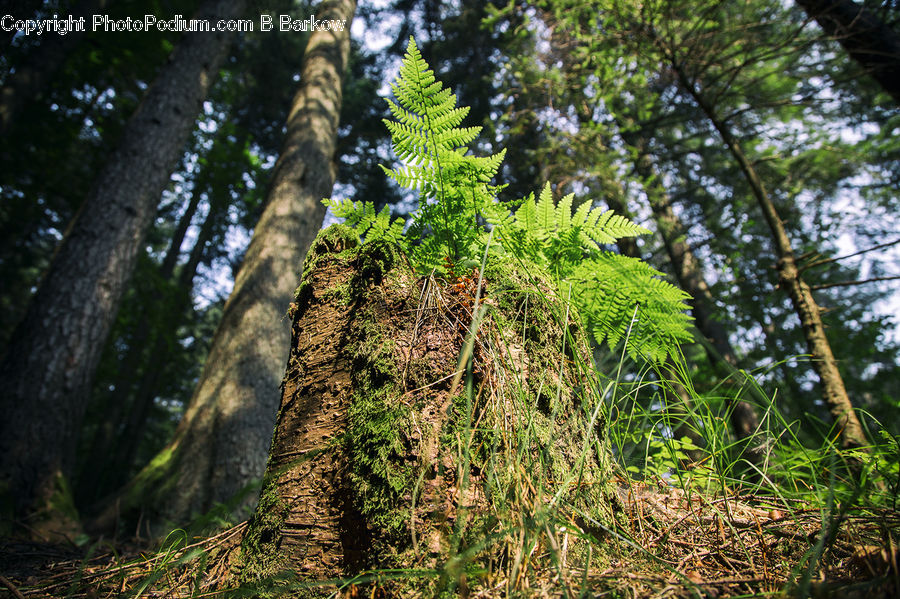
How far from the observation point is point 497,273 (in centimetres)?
143

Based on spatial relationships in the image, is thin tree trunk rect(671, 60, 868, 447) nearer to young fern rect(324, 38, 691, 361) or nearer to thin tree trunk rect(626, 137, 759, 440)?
young fern rect(324, 38, 691, 361)

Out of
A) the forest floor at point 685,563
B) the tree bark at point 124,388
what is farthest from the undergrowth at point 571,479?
the tree bark at point 124,388

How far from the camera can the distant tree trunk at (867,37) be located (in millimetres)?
3273

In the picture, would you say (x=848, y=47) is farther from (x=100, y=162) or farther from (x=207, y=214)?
(x=207, y=214)

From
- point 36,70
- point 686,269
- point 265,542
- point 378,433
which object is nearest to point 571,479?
point 378,433

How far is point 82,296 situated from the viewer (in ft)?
12.2

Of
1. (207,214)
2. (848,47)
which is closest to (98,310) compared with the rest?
(848,47)

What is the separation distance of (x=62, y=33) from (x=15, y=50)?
8.05ft

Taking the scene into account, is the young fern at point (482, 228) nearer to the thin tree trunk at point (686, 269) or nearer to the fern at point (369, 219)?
the fern at point (369, 219)

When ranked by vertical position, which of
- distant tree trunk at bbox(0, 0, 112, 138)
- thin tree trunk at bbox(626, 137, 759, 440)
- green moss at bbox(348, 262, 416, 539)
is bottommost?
green moss at bbox(348, 262, 416, 539)

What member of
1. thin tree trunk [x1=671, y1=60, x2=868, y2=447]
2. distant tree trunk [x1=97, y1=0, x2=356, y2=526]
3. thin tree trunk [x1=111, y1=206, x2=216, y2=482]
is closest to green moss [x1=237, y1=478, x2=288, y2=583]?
distant tree trunk [x1=97, y1=0, x2=356, y2=526]

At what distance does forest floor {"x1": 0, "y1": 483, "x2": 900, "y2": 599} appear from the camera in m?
0.82

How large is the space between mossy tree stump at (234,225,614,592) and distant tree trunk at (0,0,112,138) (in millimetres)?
9410

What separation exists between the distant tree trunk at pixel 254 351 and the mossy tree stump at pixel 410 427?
1429mm
